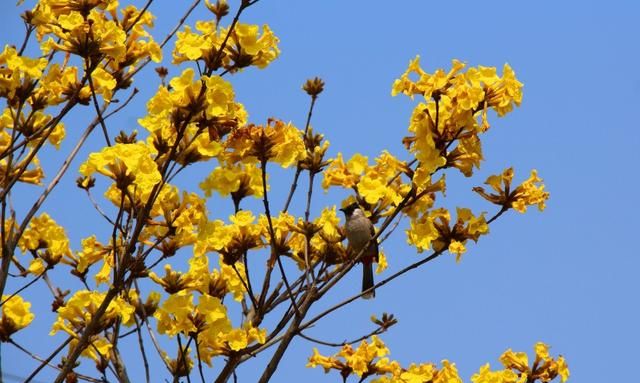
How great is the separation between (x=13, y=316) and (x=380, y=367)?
218 centimetres

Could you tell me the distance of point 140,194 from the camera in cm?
503

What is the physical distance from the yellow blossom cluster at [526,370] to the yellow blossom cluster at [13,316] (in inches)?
108

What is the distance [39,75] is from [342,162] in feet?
5.55

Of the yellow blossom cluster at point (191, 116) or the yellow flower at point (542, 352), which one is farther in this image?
the yellow flower at point (542, 352)

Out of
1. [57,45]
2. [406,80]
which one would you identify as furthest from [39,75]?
[406,80]

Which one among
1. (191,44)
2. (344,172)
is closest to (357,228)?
(344,172)

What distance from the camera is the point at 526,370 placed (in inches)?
239

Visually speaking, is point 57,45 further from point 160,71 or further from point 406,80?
point 406,80

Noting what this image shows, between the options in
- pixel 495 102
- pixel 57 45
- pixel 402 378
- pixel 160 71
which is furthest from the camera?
pixel 160 71

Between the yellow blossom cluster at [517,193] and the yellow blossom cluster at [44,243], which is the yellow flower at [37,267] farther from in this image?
the yellow blossom cluster at [517,193]

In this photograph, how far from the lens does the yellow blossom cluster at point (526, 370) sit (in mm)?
6020

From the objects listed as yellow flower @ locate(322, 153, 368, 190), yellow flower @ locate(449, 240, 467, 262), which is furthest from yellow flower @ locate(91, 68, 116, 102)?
yellow flower @ locate(449, 240, 467, 262)

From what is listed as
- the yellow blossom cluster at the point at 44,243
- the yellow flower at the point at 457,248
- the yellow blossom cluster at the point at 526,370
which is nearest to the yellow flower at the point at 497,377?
the yellow blossom cluster at the point at 526,370

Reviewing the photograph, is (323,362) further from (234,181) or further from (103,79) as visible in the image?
(103,79)
